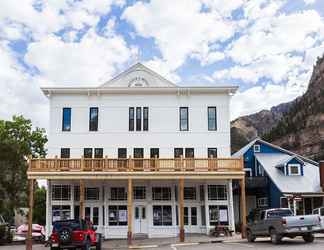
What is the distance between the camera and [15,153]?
131ft

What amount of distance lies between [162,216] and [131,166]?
5.19 metres

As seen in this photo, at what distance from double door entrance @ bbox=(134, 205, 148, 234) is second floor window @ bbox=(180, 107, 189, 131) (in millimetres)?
6065

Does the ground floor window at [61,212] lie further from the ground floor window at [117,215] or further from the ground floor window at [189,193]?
the ground floor window at [189,193]

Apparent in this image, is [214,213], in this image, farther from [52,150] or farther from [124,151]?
[52,150]

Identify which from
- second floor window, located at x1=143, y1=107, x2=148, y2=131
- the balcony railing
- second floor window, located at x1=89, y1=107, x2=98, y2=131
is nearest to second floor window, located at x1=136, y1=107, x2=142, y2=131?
second floor window, located at x1=143, y1=107, x2=148, y2=131

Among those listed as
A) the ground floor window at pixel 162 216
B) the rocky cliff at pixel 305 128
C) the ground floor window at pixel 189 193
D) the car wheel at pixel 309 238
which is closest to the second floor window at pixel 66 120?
the ground floor window at pixel 162 216

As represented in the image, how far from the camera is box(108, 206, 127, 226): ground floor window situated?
3312 cm

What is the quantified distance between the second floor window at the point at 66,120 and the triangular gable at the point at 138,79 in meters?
3.08

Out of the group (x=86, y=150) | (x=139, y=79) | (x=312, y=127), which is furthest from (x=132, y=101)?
(x=312, y=127)

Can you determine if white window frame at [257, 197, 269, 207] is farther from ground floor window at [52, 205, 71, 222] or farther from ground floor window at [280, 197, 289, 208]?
ground floor window at [52, 205, 71, 222]

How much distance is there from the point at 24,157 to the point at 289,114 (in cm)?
9024

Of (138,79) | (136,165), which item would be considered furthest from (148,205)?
(138,79)

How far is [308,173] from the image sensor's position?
135 feet

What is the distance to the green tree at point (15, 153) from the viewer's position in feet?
131
